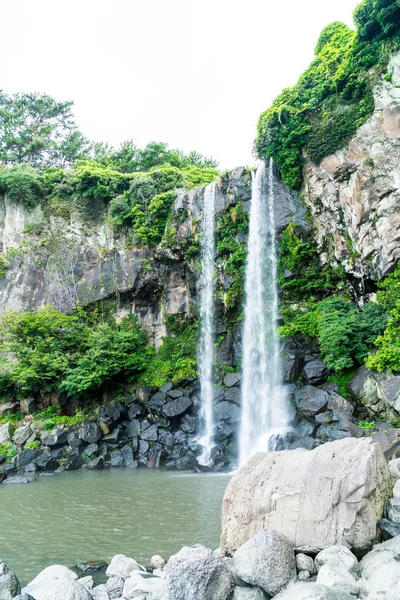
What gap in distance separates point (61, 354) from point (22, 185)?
1183 cm

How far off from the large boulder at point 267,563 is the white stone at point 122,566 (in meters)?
1.80

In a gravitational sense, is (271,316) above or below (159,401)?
above

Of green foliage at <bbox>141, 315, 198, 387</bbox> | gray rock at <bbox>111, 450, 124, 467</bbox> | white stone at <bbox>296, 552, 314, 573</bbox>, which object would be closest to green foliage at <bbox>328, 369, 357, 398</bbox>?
green foliage at <bbox>141, 315, 198, 387</bbox>

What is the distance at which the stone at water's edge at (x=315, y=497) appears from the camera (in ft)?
17.3

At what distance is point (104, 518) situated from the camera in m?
9.12

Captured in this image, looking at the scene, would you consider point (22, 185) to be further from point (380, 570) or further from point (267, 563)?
point (380, 570)

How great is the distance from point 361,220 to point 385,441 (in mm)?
8049

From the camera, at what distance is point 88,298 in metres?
23.3

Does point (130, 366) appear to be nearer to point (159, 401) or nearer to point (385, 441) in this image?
point (159, 401)

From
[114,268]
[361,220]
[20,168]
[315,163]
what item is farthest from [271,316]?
[20,168]

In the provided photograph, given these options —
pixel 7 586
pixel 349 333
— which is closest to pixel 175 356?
pixel 349 333

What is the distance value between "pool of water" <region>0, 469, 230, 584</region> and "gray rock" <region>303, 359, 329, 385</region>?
4724 mm

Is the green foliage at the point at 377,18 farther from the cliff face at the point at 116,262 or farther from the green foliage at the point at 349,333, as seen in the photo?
the green foliage at the point at 349,333

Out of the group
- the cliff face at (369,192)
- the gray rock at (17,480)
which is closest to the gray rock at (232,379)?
the cliff face at (369,192)
